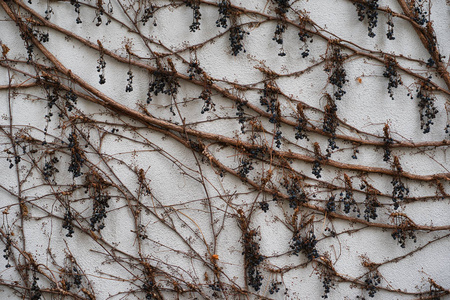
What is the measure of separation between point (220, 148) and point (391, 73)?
136 centimetres

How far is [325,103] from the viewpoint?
3219 millimetres

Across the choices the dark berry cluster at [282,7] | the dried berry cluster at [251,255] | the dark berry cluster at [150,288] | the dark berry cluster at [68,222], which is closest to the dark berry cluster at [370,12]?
the dark berry cluster at [282,7]

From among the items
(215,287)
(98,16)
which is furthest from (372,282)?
(98,16)

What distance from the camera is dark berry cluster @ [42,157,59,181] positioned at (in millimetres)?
3078

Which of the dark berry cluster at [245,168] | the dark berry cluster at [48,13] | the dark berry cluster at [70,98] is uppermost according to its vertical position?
the dark berry cluster at [48,13]

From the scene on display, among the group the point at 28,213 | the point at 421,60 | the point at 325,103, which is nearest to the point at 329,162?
the point at 325,103

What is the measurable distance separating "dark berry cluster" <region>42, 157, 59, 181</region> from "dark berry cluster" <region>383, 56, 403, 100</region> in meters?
2.47

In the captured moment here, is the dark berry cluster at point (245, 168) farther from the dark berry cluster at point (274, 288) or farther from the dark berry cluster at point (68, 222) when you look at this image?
the dark berry cluster at point (68, 222)

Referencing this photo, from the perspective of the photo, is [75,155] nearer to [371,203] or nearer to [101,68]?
[101,68]

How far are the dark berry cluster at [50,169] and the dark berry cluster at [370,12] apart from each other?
2430 millimetres

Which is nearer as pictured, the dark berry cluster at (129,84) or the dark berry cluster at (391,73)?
the dark berry cluster at (129,84)

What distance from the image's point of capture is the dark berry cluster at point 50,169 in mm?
3078

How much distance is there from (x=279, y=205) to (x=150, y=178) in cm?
98

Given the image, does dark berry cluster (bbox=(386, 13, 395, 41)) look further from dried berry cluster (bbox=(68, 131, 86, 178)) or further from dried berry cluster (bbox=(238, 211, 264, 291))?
dried berry cluster (bbox=(68, 131, 86, 178))
